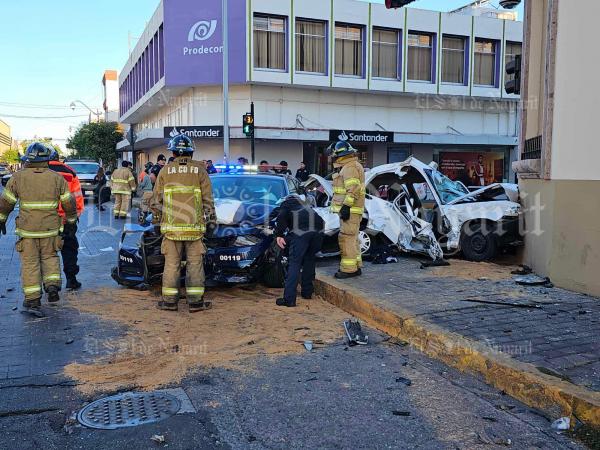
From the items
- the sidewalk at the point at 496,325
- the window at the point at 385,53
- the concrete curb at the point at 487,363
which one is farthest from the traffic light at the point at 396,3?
the window at the point at 385,53

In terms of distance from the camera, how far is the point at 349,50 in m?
25.9

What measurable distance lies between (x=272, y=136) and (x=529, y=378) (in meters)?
21.0

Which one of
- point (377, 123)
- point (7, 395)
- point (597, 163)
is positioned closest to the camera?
point (7, 395)

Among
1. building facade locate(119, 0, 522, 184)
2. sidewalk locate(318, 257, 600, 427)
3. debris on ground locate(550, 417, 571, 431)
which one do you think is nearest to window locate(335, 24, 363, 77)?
building facade locate(119, 0, 522, 184)

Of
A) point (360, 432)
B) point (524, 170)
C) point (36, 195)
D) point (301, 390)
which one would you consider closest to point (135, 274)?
point (36, 195)

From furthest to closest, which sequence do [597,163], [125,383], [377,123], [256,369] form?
1. [377,123]
2. [597,163]
3. [256,369]
4. [125,383]

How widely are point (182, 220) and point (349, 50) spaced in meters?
21.8

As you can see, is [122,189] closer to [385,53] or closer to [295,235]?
[295,235]

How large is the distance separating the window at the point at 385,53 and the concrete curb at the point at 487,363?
2202 centimetres

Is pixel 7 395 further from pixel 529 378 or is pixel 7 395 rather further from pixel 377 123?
pixel 377 123

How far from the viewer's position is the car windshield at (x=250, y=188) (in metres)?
8.10

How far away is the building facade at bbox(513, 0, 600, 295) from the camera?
243 inches

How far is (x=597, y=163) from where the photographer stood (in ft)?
20.0

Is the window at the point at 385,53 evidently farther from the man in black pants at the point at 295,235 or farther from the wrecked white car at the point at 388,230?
the man in black pants at the point at 295,235
